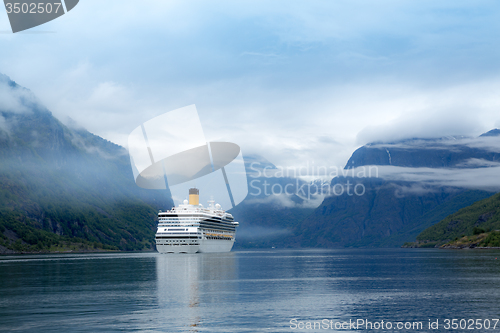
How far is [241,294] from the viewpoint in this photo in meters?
62.2

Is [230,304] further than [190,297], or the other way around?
[190,297]

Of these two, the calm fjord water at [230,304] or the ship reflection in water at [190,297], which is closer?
the calm fjord water at [230,304]

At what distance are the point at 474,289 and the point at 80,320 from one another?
2096 inches

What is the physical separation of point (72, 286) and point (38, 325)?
33.6 m

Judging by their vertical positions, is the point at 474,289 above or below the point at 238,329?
below

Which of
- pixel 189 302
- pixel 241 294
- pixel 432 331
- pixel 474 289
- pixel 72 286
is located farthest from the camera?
pixel 72 286

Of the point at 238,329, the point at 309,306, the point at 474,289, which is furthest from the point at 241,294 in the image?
the point at 474,289

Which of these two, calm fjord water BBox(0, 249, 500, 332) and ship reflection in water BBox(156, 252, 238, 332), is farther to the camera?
ship reflection in water BBox(156, 252, 238, 332)

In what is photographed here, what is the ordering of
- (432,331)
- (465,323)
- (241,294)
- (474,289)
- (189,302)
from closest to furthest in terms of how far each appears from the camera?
1. (432,331)
2. (465,323)
3. (189,302)
4. (241,294)
5. (474,289)

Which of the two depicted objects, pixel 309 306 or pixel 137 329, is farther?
pixel 309 306

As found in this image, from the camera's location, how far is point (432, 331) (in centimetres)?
3897

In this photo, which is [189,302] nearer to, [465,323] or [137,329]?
[137,329]

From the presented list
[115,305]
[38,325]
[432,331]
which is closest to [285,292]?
[115,305]

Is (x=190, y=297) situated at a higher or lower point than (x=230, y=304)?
lower
